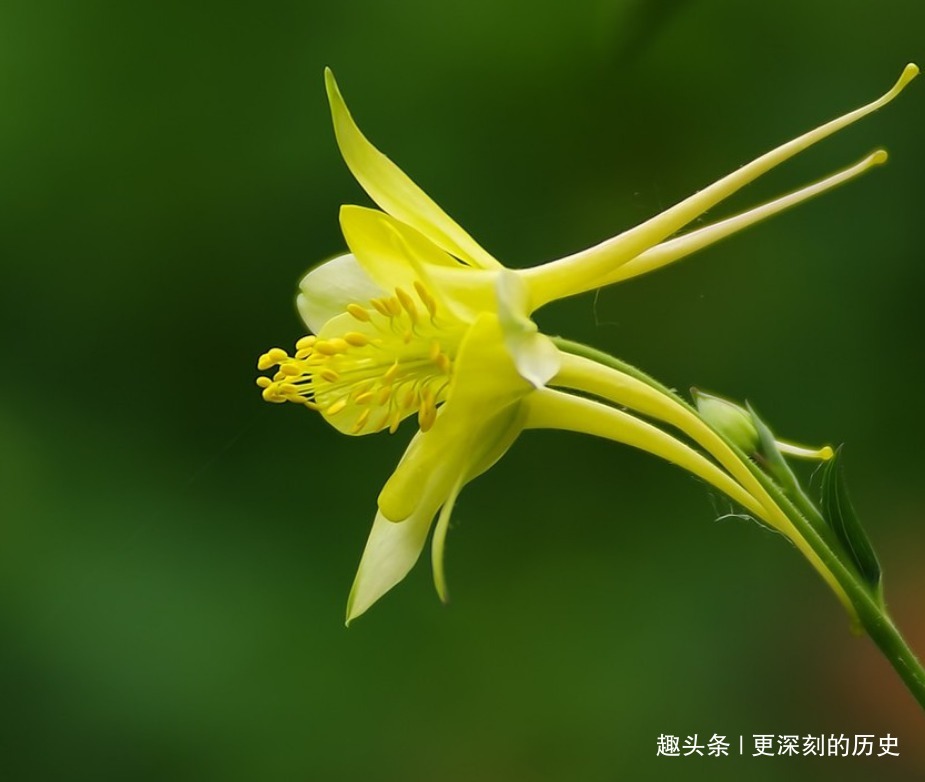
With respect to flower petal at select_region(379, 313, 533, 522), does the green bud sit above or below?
above

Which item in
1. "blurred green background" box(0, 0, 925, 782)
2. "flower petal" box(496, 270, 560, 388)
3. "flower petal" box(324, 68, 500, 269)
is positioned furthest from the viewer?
"blurred green background" box(0, 0, 925, 782)

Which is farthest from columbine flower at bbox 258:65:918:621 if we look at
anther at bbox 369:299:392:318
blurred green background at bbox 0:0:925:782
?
blurred green background at bbox 0:0:925:782

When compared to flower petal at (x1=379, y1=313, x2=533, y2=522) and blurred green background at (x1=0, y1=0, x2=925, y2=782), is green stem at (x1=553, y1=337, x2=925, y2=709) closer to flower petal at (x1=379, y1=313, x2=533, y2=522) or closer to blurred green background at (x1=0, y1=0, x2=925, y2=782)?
flower petal at (x1=379, y1=313, x2=533, y2=522)

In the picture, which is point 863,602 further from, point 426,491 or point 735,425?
point 426,491

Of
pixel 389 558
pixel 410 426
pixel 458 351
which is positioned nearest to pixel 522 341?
pixel 458 351

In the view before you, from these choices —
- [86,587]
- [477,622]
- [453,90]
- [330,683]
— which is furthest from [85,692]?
[453,90]

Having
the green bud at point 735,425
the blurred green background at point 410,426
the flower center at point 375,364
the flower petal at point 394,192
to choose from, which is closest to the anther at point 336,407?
the flower center at point 375,364

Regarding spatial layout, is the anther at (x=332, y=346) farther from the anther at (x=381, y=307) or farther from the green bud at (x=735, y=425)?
the green bud at (x=735, y=425)
